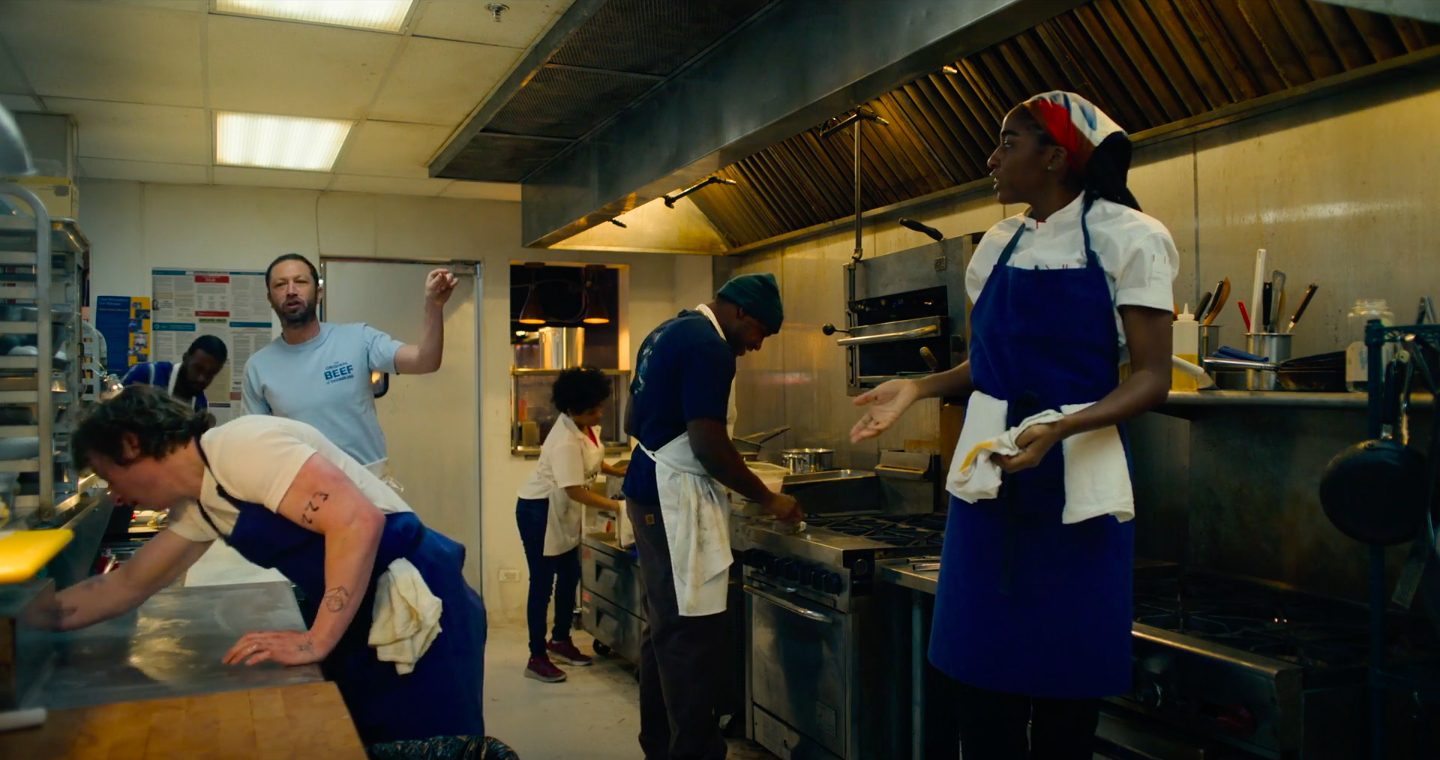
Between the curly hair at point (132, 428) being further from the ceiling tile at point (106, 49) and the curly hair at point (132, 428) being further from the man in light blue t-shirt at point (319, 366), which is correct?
the ceiling tile at point (106, 49)

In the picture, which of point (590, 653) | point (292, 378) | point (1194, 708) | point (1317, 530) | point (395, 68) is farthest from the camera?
point (590, 653)

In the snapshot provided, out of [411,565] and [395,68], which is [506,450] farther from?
[411,565]

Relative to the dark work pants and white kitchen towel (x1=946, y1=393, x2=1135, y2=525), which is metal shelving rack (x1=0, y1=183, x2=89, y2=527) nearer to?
the dark work pants

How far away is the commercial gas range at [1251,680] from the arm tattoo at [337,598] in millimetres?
1541

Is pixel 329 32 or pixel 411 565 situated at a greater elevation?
pixel 329 32

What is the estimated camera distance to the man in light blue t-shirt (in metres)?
2.99

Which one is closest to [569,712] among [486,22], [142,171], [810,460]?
[810,460]

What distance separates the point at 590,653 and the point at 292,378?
273 cm

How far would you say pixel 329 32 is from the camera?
3369 mm

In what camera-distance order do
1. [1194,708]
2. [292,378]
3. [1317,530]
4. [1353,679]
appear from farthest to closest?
[292,378] < [1317,530] < [1194,708] < [1353,679]

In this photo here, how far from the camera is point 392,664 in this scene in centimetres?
190

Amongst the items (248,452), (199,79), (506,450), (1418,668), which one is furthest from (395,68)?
(1418,668)

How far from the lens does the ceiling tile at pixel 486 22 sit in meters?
3.15

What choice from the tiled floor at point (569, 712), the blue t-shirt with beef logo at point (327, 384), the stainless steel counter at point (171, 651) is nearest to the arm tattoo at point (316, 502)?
the stainless steel counter at point (171, 651)
